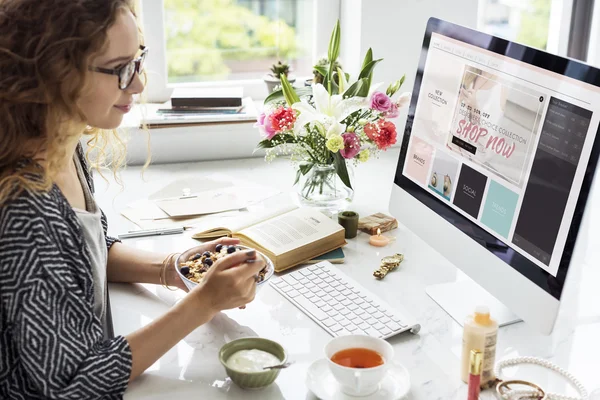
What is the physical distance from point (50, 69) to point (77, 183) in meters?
0.29

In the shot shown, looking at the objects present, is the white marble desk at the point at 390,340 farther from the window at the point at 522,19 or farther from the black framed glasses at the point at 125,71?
the window at the point at 522,19

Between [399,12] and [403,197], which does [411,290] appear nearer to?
[403,197]

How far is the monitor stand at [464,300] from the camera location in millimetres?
1306

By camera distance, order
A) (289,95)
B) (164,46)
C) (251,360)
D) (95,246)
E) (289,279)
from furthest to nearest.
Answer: (164,46) < (289,95) < (289,279) < (95,246) < (251,360)

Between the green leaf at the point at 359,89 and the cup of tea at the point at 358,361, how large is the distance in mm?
760

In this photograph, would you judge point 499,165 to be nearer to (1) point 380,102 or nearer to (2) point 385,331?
(2) point 385,331

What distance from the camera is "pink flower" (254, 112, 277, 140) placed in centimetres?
170

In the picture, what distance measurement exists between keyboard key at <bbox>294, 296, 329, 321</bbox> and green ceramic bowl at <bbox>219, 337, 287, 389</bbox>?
17 cm

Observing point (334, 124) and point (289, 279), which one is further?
point (334, 124)

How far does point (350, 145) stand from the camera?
1.68m

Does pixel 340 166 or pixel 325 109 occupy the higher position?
pixel 325 109

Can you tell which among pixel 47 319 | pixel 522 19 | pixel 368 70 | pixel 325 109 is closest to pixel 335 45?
pixel 368 70

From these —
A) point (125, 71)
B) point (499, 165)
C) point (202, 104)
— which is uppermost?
point (125, 71)

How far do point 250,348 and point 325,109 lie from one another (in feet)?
2.27
